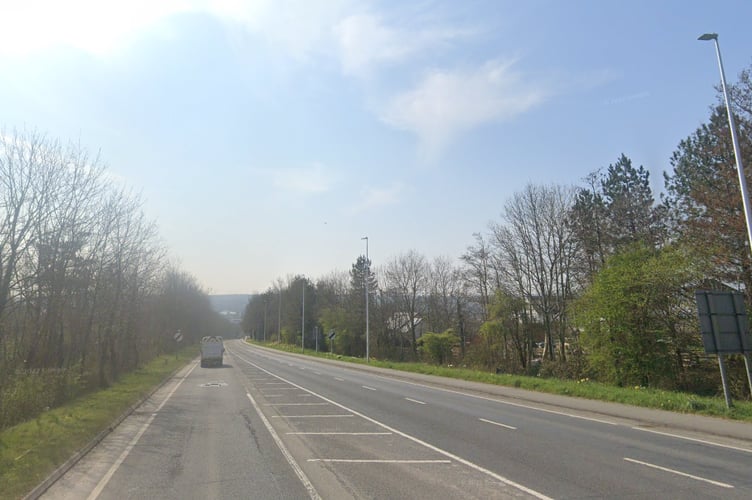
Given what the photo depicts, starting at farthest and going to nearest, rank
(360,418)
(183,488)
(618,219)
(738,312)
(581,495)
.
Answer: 1. (618,219)
2. (738,312)
3. (360,418)
4. (183,488)
5. (581,495)

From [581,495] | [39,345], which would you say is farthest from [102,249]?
[581,495]

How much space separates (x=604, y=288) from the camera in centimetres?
2539

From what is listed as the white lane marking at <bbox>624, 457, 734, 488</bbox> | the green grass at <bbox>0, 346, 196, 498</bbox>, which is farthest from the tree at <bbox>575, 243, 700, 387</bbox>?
the green grass at <bbox>0, 346, 196, 498</bbox>

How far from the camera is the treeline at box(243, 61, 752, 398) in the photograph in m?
21.7

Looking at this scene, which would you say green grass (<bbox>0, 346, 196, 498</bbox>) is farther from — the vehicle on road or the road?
the vehicle on road

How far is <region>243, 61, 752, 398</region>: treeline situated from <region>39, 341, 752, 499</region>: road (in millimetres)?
9955

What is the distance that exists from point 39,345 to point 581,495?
24029 mm

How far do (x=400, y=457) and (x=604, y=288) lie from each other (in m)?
19.2

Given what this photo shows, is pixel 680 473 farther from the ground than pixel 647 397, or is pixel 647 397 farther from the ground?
pixel 647 397

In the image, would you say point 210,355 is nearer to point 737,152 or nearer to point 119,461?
point 119,461

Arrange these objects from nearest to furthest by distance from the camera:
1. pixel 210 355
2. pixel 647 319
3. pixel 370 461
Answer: pixel 370 461 < pixel 647 319 < pixel 210 355

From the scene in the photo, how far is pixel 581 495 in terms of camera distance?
705 centimetres

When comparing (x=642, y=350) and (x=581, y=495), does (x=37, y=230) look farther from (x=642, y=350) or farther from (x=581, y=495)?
(x=642, y=350)

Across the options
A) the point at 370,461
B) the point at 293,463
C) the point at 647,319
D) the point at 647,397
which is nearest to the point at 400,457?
the point at 370,461
